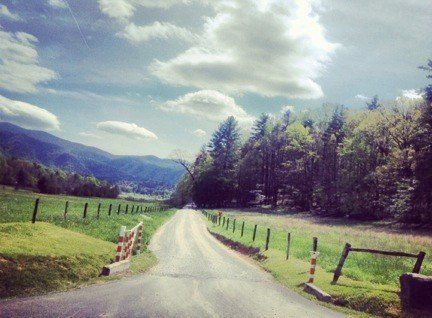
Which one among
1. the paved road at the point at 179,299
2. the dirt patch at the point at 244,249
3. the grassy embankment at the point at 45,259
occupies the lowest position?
the dirt patch at the point at 244,249

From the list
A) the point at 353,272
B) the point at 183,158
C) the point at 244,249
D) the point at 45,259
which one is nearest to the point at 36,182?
the point at 183,158

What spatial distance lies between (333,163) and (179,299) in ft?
231

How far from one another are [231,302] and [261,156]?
271ft

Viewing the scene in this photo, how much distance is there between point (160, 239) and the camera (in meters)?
26.4

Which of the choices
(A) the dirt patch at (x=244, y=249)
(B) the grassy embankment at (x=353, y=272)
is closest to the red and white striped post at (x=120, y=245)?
(B) the grassy embankment at (x=353, y=272)

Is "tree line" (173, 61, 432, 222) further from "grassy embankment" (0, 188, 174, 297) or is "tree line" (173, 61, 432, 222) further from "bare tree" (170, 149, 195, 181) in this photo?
"grassy embankment" (0, 188, 174, 297)

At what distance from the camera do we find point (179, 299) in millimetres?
9641

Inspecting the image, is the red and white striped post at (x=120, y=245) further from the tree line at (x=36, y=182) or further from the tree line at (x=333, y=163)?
the tree line at (x=36, y=182)

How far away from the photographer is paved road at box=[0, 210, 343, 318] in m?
7.70

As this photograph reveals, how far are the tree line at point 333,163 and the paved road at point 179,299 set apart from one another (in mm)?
28530

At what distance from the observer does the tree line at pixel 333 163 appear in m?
40.4

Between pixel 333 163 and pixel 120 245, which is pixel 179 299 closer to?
pixel 120 245

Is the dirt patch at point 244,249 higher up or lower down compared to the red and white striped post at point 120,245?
lower down

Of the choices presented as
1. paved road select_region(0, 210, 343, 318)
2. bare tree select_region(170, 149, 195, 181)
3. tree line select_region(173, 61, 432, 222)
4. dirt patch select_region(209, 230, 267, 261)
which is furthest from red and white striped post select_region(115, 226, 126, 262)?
bare tree select_region(170, 149, 195, 181)
